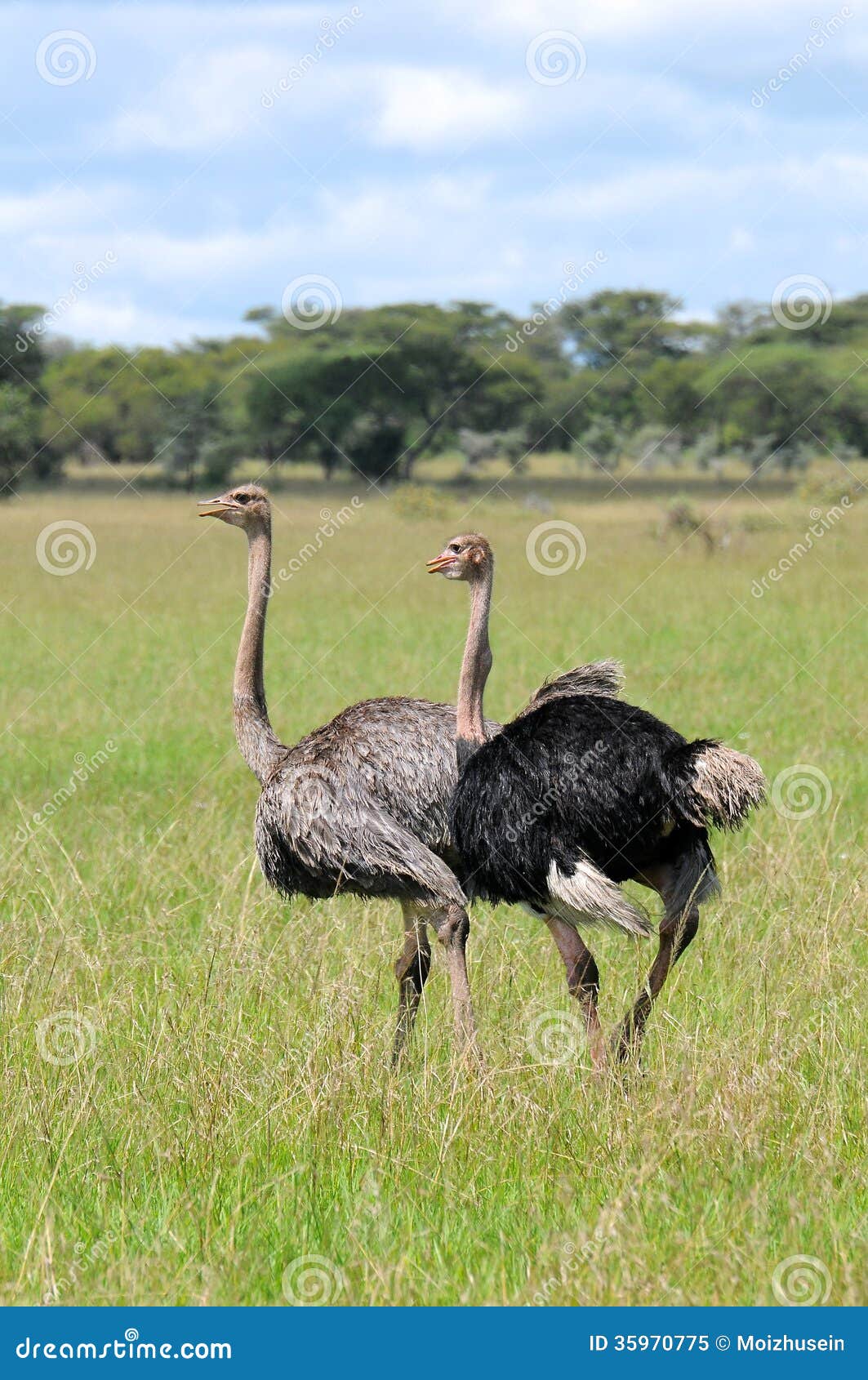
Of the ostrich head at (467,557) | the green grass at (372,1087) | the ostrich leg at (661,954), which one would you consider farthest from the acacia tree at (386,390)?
the ostrich leg at (661,954)

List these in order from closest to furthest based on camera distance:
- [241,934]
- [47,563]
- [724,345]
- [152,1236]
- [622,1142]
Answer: [152,1236], [622,1142], [241,934], [47,563], [724,345]

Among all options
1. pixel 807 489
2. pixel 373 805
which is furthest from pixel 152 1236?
pixel 807 489

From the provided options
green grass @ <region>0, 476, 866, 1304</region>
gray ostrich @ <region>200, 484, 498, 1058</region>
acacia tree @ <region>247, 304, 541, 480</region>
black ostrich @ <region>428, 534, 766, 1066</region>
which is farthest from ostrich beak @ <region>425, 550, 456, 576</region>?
acacia tree @ <region>247, 304, 541, 480</region>

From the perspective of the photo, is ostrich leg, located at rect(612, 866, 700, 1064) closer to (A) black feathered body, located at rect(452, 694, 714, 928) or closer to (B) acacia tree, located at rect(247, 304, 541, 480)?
(A) black feathered body, located at rect(452, 694, 714, 928)

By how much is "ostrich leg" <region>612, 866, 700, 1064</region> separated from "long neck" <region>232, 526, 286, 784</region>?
142 centimetres

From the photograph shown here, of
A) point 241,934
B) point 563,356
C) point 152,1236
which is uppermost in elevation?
point 563,356

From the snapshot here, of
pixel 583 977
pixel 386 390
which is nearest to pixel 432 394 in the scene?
pixel 386 390

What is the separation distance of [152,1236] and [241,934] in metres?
2.04

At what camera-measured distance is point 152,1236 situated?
3924 millimetres

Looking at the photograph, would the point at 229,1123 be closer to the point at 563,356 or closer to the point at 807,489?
the point at 807,489

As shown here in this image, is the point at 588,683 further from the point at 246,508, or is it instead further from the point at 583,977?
the point at 246,508

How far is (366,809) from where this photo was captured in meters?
5.36

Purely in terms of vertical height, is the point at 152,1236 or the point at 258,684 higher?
the point at 258,684

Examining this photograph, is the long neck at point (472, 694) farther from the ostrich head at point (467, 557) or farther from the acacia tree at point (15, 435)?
the acacia tree at point (15, 435)
